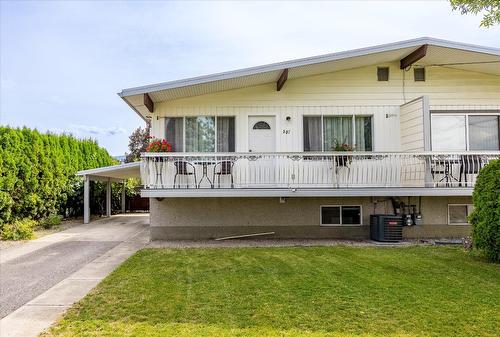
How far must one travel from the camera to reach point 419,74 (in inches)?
468

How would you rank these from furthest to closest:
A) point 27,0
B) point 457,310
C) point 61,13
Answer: point 61,13 → point 27,0 → point 457,310

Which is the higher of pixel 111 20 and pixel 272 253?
pixel 111 20

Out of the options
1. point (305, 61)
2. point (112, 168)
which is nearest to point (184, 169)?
point (305, 61)

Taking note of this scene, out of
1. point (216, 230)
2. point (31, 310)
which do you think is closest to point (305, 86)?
point (216, 230)

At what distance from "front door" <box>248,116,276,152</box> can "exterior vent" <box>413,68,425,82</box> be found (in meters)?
4.74

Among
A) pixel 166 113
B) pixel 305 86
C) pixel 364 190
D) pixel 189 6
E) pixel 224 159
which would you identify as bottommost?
pixel 364 190

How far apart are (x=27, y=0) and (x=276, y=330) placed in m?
15.3

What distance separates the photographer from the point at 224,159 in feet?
35.8

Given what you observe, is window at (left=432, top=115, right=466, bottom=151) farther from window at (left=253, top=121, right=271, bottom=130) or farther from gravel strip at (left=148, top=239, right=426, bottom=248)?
window at (left=253, top=121, right=271, bottom=130)

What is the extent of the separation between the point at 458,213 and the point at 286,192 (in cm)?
576

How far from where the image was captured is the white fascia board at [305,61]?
10.2 metres

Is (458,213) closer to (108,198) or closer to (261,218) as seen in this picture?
(261,218)

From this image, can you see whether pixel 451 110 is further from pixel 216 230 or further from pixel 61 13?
pixel 61 13

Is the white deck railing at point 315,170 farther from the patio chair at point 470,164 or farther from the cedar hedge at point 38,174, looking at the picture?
the cedar hedge at point 38,174
